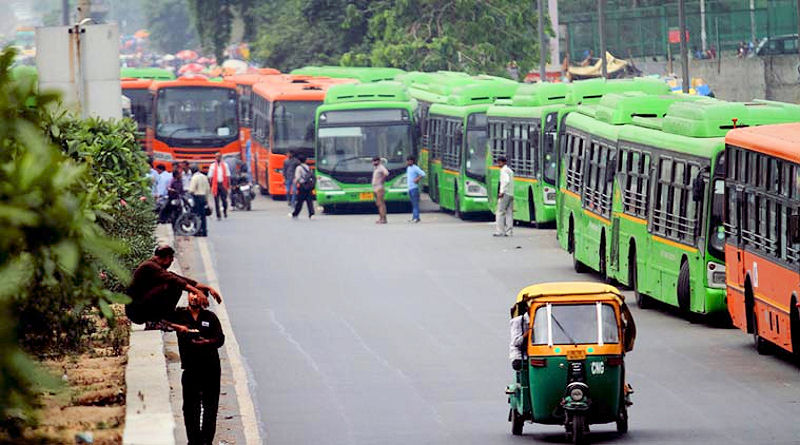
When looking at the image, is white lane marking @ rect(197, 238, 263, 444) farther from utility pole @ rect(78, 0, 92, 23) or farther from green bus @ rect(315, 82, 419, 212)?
green bus @ rect(315, 82, 419, 212)

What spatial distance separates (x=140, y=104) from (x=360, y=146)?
18.1 m

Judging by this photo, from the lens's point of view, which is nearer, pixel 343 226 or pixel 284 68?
pixel 343 226

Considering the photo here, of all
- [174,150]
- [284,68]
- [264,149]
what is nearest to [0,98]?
[264,149]

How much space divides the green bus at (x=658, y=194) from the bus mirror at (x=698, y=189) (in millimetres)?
14

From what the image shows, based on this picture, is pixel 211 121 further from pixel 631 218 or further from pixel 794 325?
pixel 794 325

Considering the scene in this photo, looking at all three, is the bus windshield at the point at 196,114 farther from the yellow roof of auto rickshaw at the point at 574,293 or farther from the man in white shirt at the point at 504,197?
the yellow roof of auto rickshaw at the point at 574,293

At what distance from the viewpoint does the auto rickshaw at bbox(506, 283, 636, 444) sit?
1484 centimetres

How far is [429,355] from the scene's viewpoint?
67.9 ft

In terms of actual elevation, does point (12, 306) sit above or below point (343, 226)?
above

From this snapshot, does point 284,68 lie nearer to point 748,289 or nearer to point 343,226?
point 343,226

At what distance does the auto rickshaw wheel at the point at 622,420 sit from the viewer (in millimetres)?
15094

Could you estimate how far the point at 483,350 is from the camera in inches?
828

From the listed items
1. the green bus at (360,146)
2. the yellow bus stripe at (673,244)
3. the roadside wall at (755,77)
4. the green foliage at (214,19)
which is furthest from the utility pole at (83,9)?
the green foliage at (214,19)

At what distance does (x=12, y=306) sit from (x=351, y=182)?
3830 centimetres
